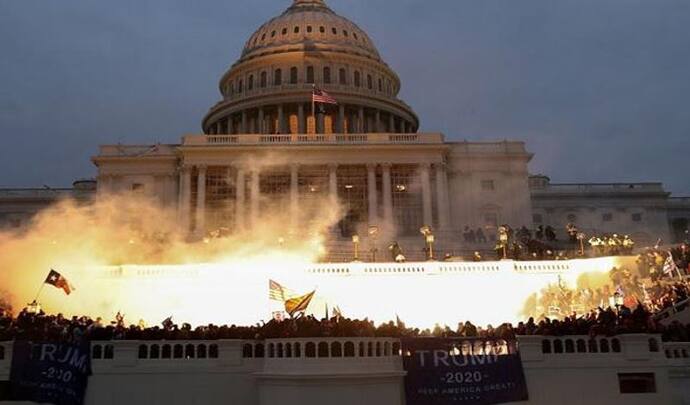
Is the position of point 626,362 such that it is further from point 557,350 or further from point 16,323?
point 16,323

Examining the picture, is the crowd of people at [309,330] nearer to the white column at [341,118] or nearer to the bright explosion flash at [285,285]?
the bright explosion flash at [285,285]

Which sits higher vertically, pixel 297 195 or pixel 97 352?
pixel 297 195

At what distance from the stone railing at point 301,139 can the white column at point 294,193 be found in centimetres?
230

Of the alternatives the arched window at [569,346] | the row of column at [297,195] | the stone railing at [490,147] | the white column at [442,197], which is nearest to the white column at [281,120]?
the row of column at [297,195]

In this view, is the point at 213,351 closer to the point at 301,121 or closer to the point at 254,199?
the point at 254,199

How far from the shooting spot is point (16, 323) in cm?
2275

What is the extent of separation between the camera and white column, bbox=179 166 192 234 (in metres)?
58.2

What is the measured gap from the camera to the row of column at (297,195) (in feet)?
190

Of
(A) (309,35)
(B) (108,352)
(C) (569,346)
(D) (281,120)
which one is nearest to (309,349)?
(B) (108,352)

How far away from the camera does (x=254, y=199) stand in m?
58.2

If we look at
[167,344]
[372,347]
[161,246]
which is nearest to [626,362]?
[372,347]

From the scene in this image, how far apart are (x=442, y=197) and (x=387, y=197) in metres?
4.41

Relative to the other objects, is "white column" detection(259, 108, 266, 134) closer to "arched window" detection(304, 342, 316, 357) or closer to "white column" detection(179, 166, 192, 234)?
"white column" detection(179, 166, 192, 234)

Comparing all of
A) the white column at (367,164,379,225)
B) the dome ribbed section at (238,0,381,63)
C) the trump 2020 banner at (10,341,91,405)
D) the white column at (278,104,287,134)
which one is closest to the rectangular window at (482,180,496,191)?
the white column at (367,164,379,225)
